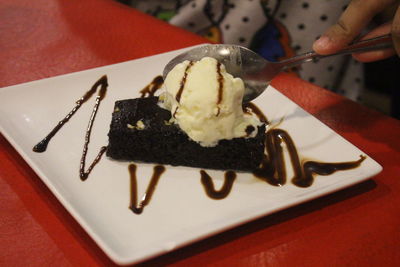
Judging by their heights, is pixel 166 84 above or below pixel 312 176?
above

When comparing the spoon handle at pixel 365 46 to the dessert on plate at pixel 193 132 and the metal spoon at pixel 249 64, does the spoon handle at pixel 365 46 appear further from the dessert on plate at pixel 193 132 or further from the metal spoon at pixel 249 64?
the dessert on plate at pixel 193 132

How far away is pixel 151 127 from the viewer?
1.24m

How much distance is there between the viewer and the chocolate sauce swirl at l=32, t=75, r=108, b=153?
1221 millimetres

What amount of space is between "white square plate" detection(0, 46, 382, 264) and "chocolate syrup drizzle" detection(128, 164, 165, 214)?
0.5 inches

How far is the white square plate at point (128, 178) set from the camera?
0.97 m

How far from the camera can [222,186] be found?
117 centimetres

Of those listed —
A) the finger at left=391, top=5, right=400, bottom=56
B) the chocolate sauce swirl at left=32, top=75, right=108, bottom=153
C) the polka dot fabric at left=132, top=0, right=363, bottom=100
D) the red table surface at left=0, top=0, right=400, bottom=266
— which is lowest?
the red table surface at left=0, top=0, right=400, bottom=266

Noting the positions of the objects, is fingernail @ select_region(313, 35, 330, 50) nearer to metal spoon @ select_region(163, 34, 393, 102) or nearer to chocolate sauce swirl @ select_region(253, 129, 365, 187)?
metal spoon @ select_region(163, 34, 393, 102)

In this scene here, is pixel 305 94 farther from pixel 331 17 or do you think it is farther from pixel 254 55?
pixel 331 17

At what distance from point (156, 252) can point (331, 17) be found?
1474mm

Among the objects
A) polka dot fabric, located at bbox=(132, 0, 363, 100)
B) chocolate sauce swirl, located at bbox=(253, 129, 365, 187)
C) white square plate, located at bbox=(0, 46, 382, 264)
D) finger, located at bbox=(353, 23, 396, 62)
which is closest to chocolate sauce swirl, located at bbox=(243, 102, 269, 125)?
white square plate, located at bbox=(0, 46, 382, 264)

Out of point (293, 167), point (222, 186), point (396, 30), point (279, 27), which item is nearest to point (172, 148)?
point (222, 186)

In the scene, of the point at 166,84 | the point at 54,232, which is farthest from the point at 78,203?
the point at 166,84

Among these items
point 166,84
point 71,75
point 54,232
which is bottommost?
point 54,232
